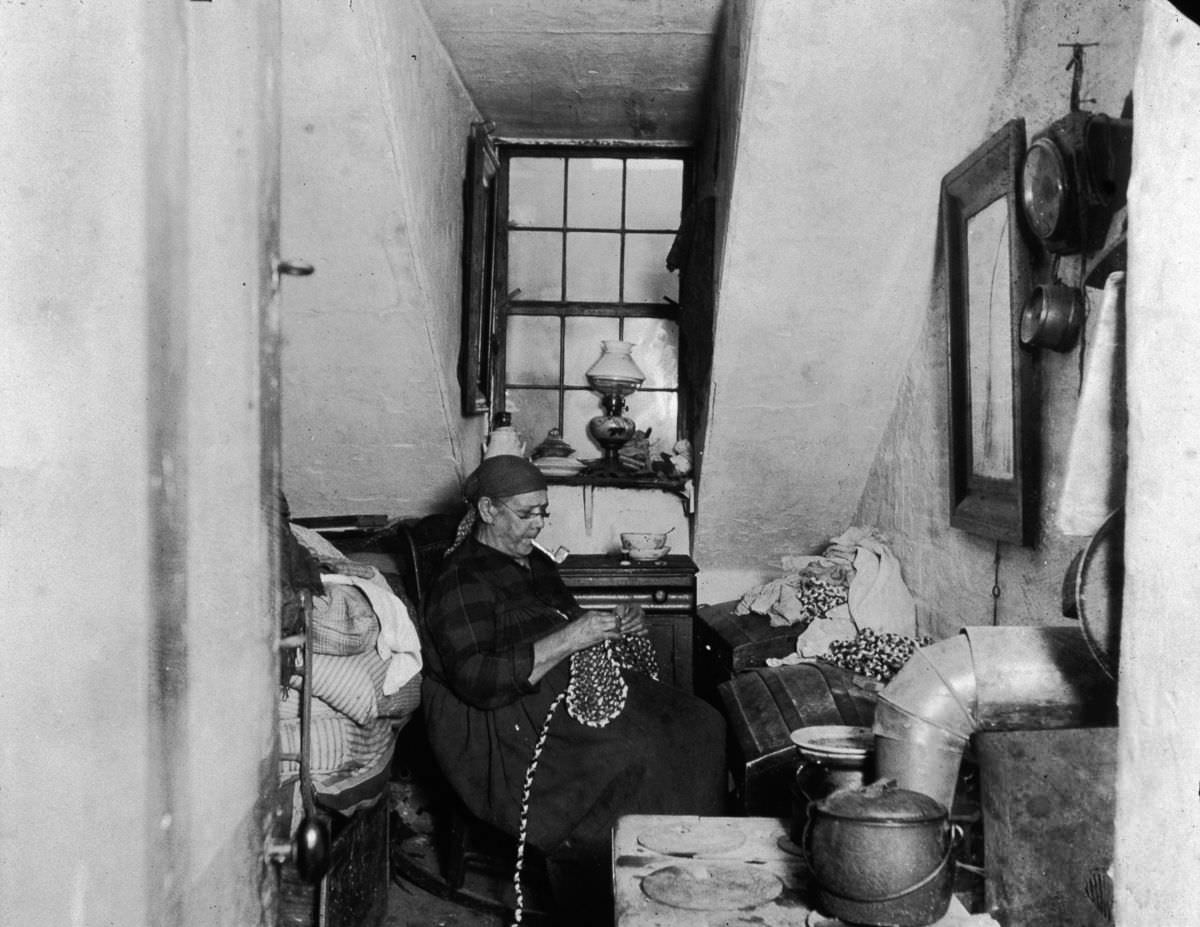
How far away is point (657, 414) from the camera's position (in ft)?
19.1

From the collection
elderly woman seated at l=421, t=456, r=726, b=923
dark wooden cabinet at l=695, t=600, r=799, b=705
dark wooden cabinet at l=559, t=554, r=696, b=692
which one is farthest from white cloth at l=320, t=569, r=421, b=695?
dark wooden cabinet at l=559, t=554, r=696, b=692

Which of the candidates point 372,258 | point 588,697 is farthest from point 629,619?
point 372,258

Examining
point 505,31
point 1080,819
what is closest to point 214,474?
point 1080,819

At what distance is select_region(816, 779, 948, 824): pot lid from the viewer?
72.1 inches

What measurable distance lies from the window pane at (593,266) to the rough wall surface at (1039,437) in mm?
1760

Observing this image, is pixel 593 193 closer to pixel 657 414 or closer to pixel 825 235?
pixel 657 414

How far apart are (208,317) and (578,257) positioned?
13.7 feet

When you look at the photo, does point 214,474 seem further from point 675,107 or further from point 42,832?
point 675,107

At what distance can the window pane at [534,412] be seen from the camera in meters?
5.86

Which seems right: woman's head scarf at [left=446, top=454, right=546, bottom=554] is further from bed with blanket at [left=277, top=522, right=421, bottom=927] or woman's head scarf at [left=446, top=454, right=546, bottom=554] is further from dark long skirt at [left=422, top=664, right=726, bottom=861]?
dark long skirt at [left=422, top=664, right=726, bottom=861]

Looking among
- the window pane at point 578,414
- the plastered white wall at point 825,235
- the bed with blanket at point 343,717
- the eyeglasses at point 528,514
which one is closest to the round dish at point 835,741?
the bed with blanket at point 343,717

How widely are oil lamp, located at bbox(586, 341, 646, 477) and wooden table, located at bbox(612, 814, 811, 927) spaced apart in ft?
10.0

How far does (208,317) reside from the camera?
1.79 m

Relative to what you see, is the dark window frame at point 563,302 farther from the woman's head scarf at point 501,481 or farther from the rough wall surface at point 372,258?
the woman's head scarf at point 501,481
